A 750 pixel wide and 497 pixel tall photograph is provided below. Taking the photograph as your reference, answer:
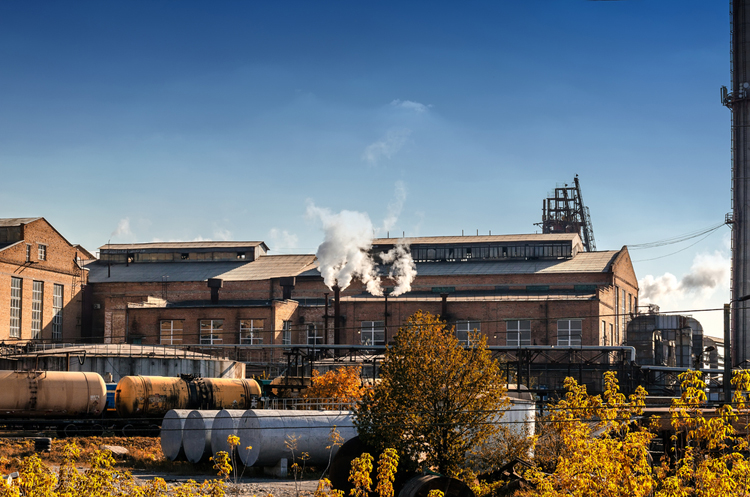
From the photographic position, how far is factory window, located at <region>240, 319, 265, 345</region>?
55562 millimetres

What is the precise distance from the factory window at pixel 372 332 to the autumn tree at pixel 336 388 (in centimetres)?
1748

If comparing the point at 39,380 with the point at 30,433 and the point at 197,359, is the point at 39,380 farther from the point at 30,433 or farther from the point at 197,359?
the point at 197,359

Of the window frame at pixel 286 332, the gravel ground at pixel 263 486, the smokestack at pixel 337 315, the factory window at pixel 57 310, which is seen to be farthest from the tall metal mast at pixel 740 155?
the factory window at pixel 57 310

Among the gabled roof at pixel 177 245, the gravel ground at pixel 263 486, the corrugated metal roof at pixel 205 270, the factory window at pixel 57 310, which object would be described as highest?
the gabled roof at pixel 177 245

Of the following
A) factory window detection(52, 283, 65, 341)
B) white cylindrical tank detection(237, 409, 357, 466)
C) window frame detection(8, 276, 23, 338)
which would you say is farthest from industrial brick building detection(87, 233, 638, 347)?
white cylindrical tank detection(237, 409, 357, 466)

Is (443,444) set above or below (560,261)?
below

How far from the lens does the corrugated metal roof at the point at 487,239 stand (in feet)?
209

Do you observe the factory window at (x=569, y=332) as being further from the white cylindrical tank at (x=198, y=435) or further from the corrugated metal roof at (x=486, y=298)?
the white cylindrical tank at (x=198, y=435)

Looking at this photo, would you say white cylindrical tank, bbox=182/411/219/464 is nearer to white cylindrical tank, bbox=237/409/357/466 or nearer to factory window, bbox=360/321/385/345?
white cylindrical tank, bbox=237/409/357/466

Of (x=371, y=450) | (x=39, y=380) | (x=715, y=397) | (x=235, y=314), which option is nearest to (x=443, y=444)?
(x=371, y=450)

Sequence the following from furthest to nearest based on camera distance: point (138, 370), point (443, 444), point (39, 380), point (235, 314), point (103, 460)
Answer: point (235, 314) < point (138, 370) < point (39, 380) < point (443, 444) < point (103, 460)

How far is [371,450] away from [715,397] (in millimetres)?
33992

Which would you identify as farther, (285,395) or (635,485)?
(285,395)

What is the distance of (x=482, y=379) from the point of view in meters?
22.3
